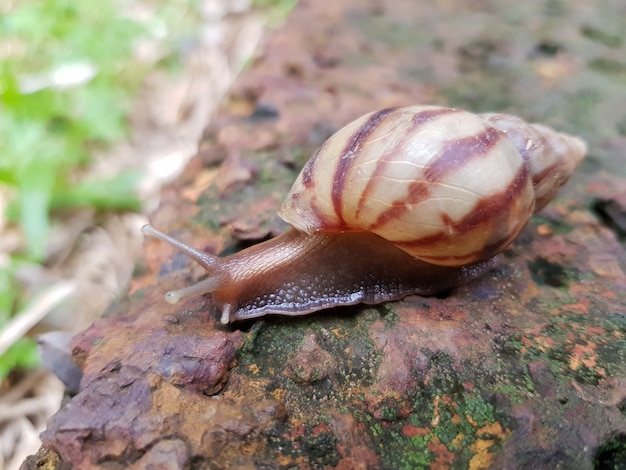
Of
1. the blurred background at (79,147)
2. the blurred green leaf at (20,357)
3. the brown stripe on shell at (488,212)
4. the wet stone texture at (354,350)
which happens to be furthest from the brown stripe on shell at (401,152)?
the blurred green leaf at (20,357)


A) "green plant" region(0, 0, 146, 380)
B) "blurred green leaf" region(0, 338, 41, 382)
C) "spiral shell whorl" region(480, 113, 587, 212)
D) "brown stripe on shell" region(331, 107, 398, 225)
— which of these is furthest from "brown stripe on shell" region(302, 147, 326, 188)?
"green plant" region(0, 0, 146, 380)

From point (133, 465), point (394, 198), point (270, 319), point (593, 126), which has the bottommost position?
point (593, 126)

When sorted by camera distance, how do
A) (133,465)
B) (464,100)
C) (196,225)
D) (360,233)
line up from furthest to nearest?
(464,100) < (196,225) < (360,233) < (133,465)

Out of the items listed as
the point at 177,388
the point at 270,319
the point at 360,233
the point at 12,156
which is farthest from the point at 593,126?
the point at 12,156

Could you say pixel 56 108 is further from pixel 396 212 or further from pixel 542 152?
pixel 542 152

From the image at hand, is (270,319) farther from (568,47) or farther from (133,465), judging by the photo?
(568,47)

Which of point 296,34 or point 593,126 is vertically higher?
point 296,34

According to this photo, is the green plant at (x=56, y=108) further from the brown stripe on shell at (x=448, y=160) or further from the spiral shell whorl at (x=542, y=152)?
the spiral shell whorl at (x=542, y=152)

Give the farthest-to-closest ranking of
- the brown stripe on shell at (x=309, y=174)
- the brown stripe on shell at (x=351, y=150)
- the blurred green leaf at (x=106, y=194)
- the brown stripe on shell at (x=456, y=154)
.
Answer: the blurred green leaf at (x=106, y=194), the brown stripe on shell at (x=309, y=174), the brown stripe on shell at (x=351, y=150), the brown stripe on shell at (x=456, y=154)

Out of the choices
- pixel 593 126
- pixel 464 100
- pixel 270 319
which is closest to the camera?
pixel 270 319
